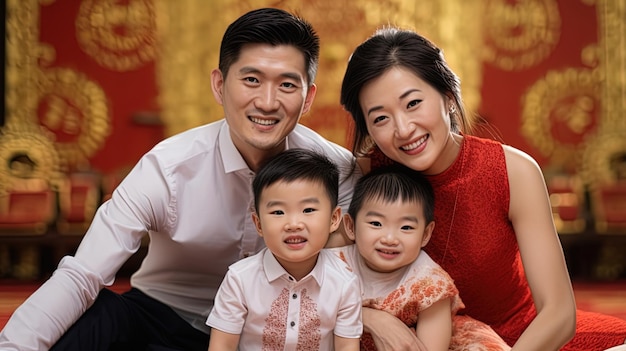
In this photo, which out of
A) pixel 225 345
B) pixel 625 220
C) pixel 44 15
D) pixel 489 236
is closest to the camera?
pixel 225 345

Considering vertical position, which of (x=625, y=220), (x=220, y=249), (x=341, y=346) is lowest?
(x=625, y=220)

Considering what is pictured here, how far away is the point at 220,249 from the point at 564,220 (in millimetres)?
3764

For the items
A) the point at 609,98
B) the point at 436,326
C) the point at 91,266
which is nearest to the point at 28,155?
the point at 91,266

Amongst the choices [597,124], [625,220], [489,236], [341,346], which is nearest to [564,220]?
[625,220]

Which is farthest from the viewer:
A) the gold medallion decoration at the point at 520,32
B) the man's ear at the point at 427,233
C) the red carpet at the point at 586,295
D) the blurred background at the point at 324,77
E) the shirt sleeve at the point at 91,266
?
the gold medallion decoration at the point at 520,32

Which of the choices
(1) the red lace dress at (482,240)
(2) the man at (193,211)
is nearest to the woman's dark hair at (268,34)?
(2) the man at (193,211)

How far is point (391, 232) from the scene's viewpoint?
173 cm

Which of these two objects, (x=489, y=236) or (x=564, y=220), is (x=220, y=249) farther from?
(x=564, y=220)

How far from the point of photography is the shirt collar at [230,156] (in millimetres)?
1955

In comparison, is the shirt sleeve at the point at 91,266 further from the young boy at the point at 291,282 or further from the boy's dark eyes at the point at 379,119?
the boy's dark eyes at the point at 379,119

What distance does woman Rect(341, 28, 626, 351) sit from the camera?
5.82ft

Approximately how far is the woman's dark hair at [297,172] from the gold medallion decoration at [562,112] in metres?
4.43

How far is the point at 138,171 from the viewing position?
1911 mm

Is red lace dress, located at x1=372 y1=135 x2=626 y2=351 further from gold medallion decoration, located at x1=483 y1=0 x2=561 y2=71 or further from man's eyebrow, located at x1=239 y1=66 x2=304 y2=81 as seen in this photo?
gold medallion decoration, located at x1=483 y1=0 x2=561 y2=71
